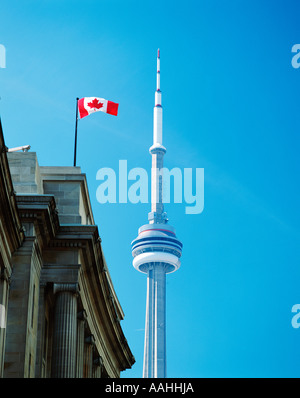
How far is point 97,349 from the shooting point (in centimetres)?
8981

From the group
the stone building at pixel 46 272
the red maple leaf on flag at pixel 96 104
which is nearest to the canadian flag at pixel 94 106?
the red maple leaf on flag at pixel 96 104

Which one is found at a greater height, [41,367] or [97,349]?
[97,349]

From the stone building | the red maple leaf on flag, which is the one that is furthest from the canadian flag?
the stone building

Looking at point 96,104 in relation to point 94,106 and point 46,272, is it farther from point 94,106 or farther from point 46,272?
point 46,272

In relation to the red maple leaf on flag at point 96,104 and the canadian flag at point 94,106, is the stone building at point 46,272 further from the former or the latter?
the red maple leaf on flag at point 96,104

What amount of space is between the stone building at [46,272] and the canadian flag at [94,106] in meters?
11.1

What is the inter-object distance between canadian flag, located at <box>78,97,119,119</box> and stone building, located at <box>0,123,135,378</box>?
11.1 metres

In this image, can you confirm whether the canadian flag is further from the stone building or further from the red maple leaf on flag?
the stone building

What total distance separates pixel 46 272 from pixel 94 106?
22.8m

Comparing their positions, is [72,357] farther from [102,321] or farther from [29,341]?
[102,321]

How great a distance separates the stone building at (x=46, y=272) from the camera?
6366cm

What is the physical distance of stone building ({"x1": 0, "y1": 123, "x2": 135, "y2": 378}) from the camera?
209 feet

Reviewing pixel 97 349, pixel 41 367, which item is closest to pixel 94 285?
pixel 97 349
